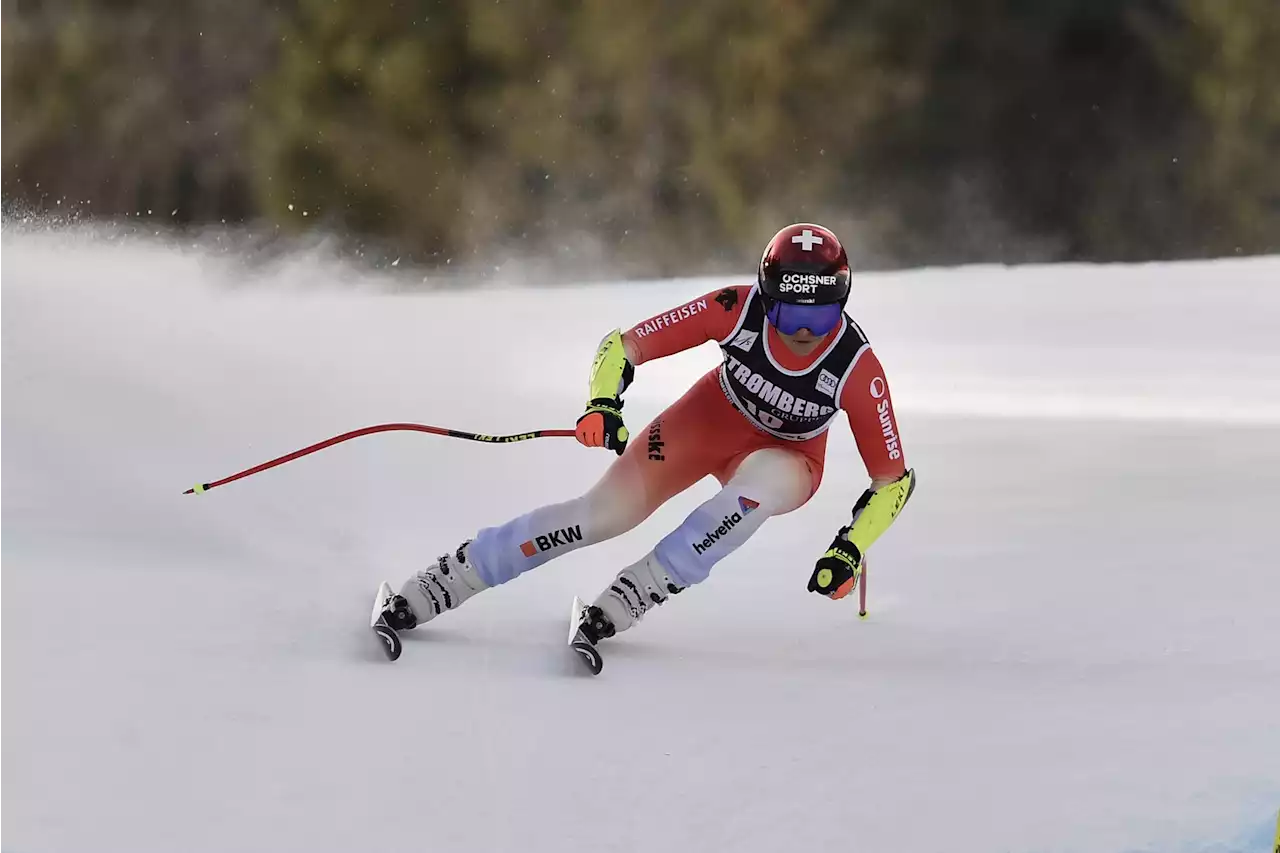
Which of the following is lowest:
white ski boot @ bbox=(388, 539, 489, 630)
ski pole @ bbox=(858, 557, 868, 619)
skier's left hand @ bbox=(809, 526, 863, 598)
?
white ski boot @ bbox=(388, 539, 489, 630)

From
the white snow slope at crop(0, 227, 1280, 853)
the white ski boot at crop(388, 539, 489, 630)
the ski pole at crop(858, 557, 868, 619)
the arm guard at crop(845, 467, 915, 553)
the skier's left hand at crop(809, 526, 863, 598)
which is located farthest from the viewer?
the ski pole at crop(858, 557, 868, 619)

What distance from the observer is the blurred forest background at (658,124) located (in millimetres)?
10688

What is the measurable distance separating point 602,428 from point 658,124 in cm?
854

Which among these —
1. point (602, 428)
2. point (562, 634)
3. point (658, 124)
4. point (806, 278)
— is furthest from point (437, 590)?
point (658, 124)

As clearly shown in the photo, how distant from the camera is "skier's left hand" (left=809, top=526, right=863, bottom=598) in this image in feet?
8.57

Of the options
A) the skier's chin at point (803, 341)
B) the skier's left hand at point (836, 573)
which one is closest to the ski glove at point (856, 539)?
the skier's left hand at point (836, 573)

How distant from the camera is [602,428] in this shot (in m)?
2.67

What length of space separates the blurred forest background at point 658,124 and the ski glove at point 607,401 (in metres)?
7.98

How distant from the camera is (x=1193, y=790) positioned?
2275mm

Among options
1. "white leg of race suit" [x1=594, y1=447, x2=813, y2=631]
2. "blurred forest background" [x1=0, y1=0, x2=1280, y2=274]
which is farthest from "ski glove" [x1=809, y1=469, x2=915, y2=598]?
"blurred forest background" [x1=0, y1=0, x2=1280, y2=274]

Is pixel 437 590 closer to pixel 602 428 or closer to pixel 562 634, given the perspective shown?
pixel 562 634

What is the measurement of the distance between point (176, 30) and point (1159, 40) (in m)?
7.30

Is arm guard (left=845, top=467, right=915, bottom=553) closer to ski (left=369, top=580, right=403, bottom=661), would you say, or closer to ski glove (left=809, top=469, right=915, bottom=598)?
ski glove (left=809, top=469, right=915, bottom=598)

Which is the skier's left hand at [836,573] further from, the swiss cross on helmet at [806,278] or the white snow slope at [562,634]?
the swiss cross on helmet at [806,278]
